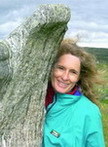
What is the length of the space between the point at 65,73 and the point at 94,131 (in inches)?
26.6

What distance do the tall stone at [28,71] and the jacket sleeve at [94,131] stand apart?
1.72 ft

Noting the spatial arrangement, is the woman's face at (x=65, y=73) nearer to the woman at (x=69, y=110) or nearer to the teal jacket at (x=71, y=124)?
the woman at (x=69, y=110)

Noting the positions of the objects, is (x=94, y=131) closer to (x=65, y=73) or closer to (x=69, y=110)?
(x=69, y=110)

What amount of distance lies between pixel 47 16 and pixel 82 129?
1.42 meters

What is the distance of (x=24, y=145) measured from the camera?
493 centimetres

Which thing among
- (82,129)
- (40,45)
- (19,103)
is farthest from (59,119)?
(40,45)

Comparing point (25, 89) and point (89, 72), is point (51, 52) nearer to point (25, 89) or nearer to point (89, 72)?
point (25, 89)

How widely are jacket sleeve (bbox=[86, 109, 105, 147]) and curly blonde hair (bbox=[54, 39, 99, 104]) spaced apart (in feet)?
1.39

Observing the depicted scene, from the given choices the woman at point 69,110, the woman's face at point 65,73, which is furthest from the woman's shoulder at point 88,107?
the woman's face at point 65,73

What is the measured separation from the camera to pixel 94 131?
5.20 metres

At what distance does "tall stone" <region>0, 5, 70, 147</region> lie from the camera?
14.3ft

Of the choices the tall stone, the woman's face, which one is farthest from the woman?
the tall stone

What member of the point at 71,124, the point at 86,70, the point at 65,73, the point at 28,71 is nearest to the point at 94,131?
the point at 71,124

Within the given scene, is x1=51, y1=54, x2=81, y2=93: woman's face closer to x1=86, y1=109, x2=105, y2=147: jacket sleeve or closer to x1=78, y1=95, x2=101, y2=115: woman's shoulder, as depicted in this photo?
x1=78, y1=95, x2=101, y2=115: woman's shoulder
